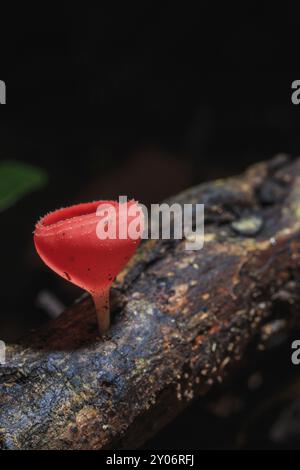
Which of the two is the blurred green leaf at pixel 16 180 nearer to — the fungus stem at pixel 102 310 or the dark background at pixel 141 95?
the fungus stem at pixel 102 310

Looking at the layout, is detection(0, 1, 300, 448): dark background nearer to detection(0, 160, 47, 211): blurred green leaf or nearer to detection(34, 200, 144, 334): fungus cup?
detection(0, 160, 47, 211): blurred green leaf

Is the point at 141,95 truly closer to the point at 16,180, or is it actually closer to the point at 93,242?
the point at 16,180

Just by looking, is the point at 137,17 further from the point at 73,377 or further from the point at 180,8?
the point at 73,377

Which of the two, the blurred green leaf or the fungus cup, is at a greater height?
the blurred green leaf

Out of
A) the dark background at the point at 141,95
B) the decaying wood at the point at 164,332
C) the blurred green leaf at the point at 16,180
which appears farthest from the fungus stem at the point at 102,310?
the dark background at the point at 141,95

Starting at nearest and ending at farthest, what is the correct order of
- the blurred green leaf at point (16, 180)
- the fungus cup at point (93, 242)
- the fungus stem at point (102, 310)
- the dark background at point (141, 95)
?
the fungus cup at point (93, 242) → the fungus stem at point (102, 310) → the blurred green leaf at point (16, 180) → the dark background at point (141, 95)

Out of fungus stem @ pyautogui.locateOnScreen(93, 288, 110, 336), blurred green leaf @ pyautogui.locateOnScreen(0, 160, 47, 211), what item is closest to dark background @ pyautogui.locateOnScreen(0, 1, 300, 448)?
blurred green leaf @ pyautogui.locateOnScreen(0, 160, 47, 211)
